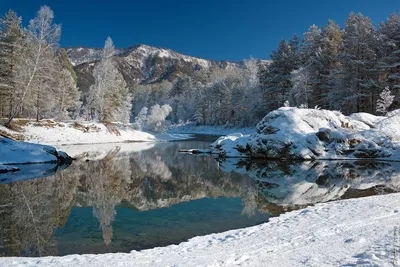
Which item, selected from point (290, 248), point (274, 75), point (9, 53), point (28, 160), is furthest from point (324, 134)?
point (9, 53)

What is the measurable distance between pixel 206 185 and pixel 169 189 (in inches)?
84.7

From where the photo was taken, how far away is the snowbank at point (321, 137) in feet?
83.0

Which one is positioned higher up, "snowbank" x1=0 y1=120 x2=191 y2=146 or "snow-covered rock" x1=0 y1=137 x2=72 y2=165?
"snowbank" x1=0 y1=120 x2=191 y2=146

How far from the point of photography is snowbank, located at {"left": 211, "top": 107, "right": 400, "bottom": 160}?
25.3m

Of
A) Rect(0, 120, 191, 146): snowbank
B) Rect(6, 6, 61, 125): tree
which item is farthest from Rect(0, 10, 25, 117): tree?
Rect(0, 120, 191, 146): snowbank

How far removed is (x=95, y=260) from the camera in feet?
19.2

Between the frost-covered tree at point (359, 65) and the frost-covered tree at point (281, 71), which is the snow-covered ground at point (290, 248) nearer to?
the frost-covered tree at point (359, 65)

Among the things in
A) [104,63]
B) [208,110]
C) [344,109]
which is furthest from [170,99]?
[344,109]

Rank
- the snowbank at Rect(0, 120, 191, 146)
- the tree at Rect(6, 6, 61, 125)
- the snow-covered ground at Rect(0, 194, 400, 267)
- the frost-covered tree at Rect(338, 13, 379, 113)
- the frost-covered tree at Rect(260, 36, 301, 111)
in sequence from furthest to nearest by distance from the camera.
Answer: the frost-covered tree at Rect(260, 36, 301, 111), the frost-covered tree at Rect(338, 13, 379, 113), the snowbank at Rect(0, 120, 191, 146), the tree at Rect(6, 6, 61, 125), the snow-covered ground at Rect(0, 194, 400, 267)

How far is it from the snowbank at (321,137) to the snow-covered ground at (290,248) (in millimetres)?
18124

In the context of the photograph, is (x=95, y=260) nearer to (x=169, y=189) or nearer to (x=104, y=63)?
(x=169, y=189)

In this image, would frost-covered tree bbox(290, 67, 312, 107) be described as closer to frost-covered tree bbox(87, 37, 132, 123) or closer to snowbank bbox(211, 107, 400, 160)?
snowbank bbox(211, 107, 400, 160)

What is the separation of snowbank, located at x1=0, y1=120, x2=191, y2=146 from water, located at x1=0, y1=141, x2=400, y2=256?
18251 millimetres

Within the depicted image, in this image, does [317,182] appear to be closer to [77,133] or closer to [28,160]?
[28,160]
